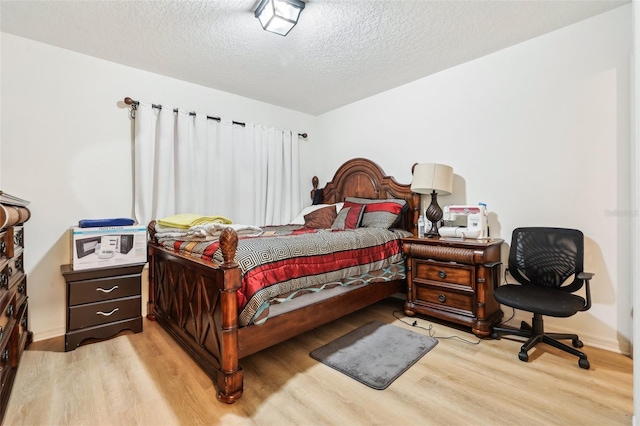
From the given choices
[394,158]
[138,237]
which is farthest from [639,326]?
[138,237]

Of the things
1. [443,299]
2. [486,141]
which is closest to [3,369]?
[443,299]

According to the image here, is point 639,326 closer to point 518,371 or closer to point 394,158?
point 518,371

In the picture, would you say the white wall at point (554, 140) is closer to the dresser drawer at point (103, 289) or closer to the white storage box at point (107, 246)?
the white storage box at point (107, 246)

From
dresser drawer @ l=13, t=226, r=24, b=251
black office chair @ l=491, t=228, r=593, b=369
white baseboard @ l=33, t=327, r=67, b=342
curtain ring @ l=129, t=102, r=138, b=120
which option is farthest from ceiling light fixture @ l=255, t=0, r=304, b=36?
white baseboard @ l=33, t=327, r=67, b=342

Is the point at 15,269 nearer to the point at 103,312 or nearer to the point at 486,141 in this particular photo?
the point at 103,312

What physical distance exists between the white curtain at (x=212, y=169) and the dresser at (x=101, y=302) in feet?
2.21

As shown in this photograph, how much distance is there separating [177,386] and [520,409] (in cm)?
190

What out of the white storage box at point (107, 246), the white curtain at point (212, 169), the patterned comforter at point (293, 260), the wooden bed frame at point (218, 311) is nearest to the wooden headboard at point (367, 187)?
the wooden bed frame at point (218, 311)

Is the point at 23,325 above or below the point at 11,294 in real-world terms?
below

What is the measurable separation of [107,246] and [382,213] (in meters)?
2.53

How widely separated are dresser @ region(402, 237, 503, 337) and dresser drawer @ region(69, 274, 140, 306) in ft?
7.97

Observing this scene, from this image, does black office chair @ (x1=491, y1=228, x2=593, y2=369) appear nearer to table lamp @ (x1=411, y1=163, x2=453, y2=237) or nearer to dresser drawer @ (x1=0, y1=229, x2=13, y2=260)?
table lamp @ (x1=411, y1=163, x2=453, y2=237)

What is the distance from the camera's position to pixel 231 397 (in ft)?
5.22

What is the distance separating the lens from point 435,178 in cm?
278
